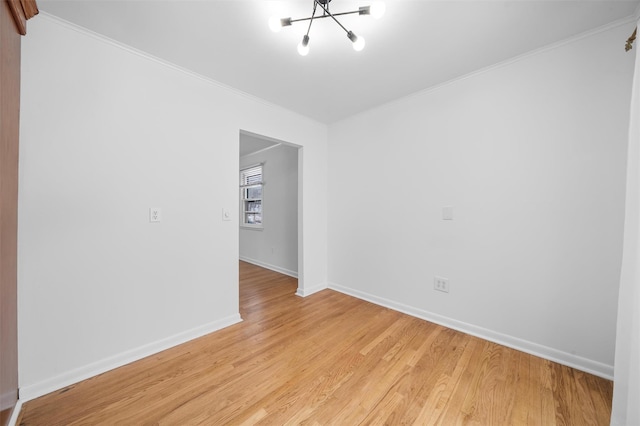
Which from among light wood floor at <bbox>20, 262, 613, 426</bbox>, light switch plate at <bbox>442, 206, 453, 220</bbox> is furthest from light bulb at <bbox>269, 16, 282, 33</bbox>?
light wood floor at <bbox>20, 262, 613, 426</bbox>

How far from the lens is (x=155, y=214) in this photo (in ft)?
6.39

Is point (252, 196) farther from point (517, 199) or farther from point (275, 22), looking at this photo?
point (517, 199)

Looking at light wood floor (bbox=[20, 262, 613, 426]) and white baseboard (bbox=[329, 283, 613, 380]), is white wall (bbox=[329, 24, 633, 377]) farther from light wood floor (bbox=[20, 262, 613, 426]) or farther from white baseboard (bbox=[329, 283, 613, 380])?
light wood floor (bbox=[20, 262, 613, 426])

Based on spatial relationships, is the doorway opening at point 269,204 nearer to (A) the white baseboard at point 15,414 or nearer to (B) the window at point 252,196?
(B) the window at point 252,196

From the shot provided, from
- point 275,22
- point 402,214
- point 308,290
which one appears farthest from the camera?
point 308,290

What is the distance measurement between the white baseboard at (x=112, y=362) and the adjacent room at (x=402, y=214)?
0.05 ft

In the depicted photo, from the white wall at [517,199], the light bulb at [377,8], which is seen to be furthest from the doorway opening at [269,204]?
the light bulb at [377,8]

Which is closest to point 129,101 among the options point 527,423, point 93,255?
point 93,255

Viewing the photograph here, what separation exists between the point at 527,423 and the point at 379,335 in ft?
3.50

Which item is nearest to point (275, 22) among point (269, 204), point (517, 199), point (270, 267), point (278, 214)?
point (517, 199)

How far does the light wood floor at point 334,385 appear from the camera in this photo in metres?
1.34

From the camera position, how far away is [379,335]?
2188 millimetres

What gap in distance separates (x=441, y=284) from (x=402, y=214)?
82 cm

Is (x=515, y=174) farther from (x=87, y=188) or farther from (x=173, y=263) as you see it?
(x=87, y=188)
